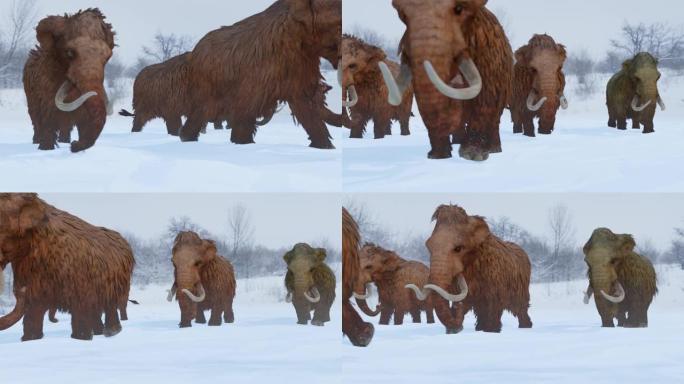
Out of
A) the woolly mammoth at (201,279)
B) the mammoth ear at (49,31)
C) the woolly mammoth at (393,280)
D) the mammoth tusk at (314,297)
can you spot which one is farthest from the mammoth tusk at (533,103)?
the mammoth ear at (49,31)

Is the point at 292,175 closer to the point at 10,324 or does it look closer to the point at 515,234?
the point at 515,234

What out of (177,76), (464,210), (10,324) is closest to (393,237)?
(464,210)

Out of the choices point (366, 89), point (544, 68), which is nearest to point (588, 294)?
point (544, 68)

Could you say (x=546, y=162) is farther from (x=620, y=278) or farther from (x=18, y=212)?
(x=18, y=212)

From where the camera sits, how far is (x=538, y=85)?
8.35m

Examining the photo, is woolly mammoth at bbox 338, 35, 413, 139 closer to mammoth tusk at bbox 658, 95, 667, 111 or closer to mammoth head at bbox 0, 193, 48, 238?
mammoth tusk at bbox 658, 95, 667, 111

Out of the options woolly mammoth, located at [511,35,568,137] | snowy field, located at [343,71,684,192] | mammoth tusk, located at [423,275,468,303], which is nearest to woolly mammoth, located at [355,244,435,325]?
mammoth tusk, located at [423,275,468,303]

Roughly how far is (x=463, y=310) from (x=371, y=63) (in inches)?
69.6

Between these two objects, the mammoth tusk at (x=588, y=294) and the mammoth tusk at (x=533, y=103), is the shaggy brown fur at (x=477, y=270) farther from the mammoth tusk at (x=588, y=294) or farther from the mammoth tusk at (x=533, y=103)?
the mammoth tusk at (x=533, y=103)

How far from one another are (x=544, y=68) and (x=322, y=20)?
4.78ft

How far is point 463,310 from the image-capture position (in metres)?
8.18

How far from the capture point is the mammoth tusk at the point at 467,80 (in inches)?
288

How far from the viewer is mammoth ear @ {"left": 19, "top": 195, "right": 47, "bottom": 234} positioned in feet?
26.6

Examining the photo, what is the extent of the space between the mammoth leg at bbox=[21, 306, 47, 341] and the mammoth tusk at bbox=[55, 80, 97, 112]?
129 centimetres
